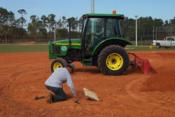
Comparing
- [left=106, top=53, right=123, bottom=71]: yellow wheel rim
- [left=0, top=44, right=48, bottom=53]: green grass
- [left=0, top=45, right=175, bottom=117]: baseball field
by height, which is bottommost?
[left=0, top=44, right=48, bottom=53]: green grass

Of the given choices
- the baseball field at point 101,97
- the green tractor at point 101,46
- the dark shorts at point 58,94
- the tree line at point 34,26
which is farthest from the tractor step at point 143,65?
the tree line at point 34,26

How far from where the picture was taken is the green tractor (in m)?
15.8

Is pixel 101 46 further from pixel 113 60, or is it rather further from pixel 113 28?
pixel 113 28

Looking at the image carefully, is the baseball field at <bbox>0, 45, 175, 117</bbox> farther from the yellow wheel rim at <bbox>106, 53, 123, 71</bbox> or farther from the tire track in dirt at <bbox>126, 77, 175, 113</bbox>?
the yellow wheel rim at <bbox>106, 53, 123, 71</bbox>

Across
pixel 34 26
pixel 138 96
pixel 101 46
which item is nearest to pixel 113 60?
pixel 101 46

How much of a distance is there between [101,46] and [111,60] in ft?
2.23

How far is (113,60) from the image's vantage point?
1602 centimetres

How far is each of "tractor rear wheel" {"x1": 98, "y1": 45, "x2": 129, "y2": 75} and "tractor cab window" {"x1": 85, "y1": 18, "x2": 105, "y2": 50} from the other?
2.00ft

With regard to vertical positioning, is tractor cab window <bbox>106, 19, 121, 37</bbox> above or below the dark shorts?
above

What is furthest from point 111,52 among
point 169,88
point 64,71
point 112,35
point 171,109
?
point 171,109

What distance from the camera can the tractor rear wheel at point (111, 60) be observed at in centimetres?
1571

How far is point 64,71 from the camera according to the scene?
34.8ft

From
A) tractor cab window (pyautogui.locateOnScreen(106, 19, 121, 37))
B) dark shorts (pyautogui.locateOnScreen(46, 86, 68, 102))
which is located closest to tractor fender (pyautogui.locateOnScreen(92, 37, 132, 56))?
tractor cab window (pyautogui.locateOnScreen(106, 19, 121, 37))

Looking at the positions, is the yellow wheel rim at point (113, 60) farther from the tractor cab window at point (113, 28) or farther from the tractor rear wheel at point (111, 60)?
the tractor cab window at point (113, 28)
